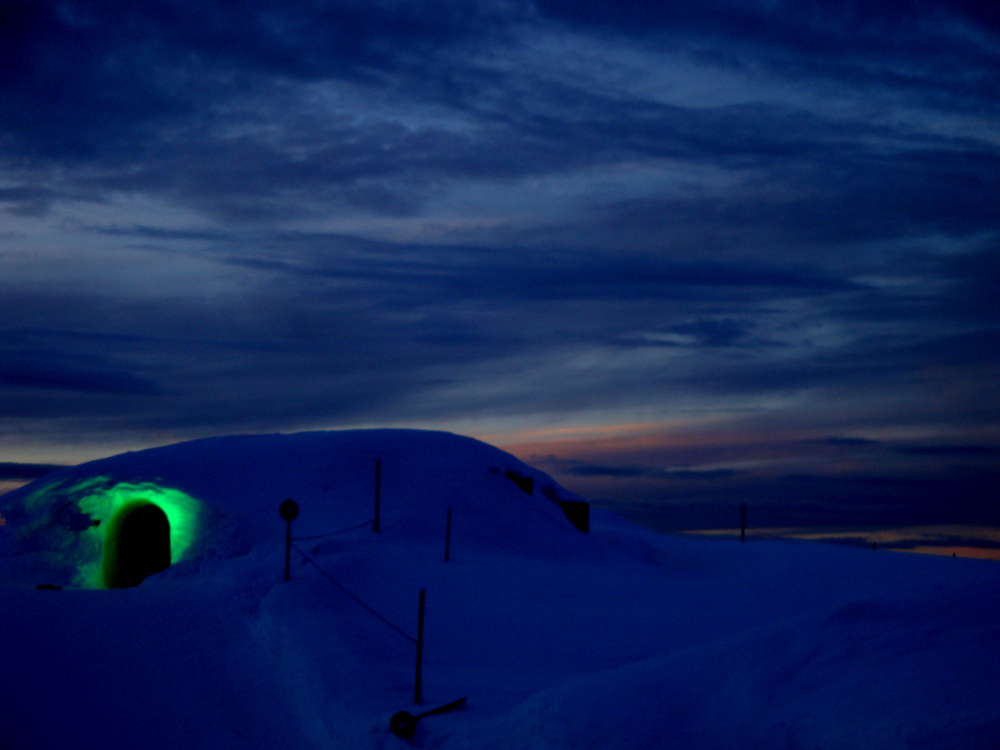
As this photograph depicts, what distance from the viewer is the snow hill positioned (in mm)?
9359

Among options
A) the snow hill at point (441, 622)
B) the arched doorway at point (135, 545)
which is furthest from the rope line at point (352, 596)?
the arched doorway at point (135, 545)

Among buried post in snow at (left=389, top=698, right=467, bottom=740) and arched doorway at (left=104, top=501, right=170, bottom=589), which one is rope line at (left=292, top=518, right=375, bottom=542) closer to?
arched doorway at (left=104, top=501, right=170, bottom=589)

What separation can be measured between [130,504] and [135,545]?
4.93ft

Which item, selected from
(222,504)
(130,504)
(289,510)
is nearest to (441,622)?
(289,510)

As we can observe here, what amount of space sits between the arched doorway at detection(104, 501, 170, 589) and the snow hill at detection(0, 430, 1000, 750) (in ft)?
1.89

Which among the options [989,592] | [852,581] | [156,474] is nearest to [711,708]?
[989,592]

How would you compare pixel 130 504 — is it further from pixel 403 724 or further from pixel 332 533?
pixel 403 724

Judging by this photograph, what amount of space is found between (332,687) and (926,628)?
9.36 meters

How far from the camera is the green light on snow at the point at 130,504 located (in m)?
25.0

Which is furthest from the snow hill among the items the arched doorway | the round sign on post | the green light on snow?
the round sign on post

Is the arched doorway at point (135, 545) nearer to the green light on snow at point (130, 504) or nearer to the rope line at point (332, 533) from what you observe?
the green light on snow at point (130, 504)

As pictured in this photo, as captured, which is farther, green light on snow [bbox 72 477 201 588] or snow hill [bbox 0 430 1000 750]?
green light on snow [bbox 72 477 201 588]

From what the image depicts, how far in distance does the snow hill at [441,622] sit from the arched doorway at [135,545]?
1.89 ft

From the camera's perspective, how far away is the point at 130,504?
87.4ft
